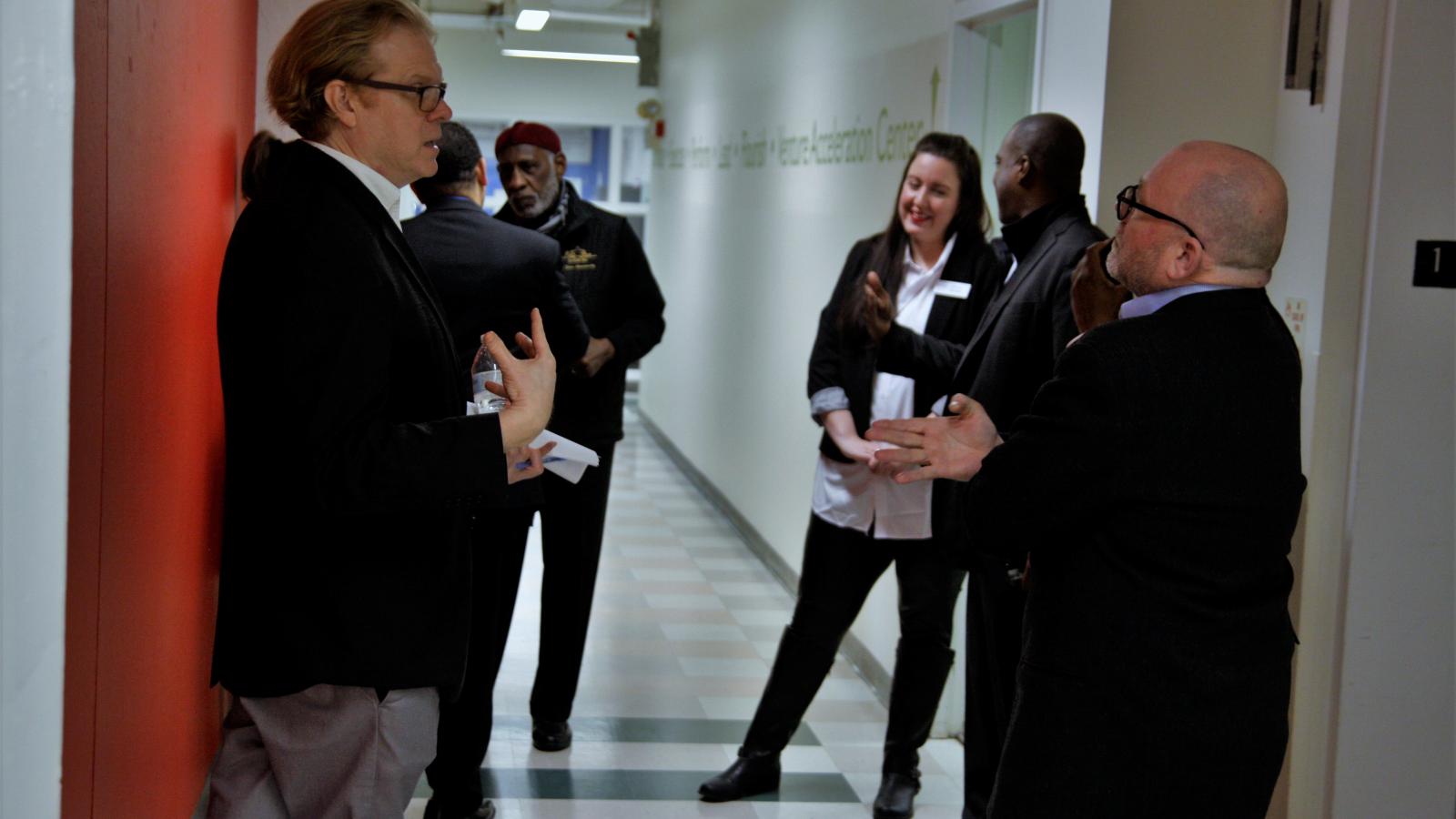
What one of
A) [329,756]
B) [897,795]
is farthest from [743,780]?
[329,756]

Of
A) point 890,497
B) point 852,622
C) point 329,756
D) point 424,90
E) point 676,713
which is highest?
point 424,90

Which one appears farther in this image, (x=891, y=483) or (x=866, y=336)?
(x=866, y=336)

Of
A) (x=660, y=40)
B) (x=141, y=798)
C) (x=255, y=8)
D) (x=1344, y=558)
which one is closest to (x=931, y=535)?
Result: (x=1344, y=558)

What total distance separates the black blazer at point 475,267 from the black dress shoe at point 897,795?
161cm

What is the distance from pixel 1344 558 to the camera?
10.2 feet

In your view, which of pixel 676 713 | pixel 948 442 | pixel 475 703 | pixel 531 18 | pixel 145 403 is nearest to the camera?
pixel 948 442

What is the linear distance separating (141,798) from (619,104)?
12.6 meters

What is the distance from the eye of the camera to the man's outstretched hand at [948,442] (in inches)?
83.0

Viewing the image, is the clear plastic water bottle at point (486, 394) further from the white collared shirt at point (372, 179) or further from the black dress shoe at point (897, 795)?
the black dress shoe at point (897, 795)

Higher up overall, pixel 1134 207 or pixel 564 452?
pixel 1134 207

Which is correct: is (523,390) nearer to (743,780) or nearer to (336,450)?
(336,450)

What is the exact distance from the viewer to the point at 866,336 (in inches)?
146

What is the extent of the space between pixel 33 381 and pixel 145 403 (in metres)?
1.64

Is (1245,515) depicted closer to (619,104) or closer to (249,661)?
(249,661)
